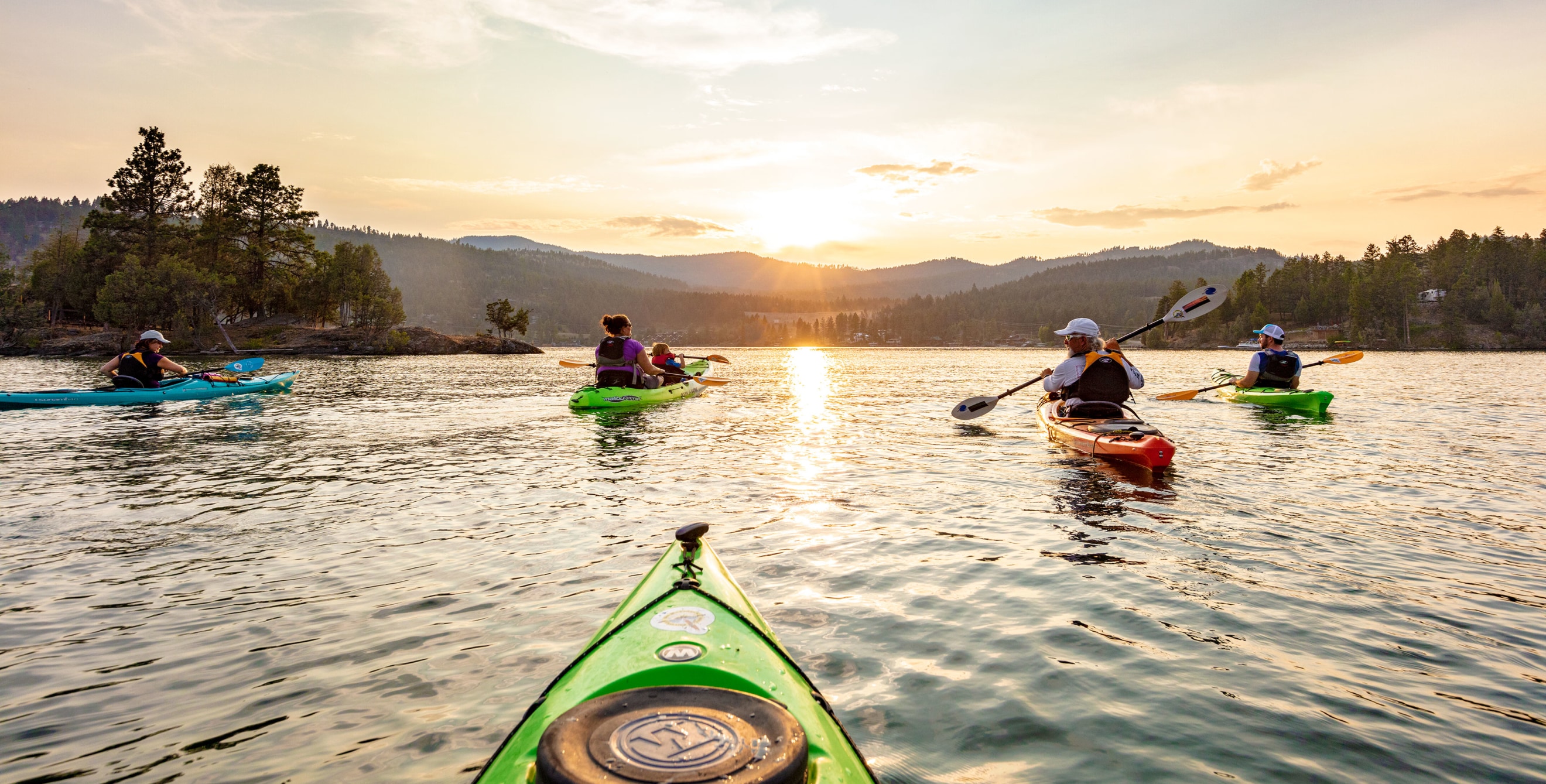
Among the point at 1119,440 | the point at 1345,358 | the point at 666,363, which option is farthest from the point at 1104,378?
the point at 666,363

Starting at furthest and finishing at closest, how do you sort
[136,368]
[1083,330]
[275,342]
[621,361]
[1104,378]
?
[275,342] → [136,368] → [621,361] → [1104,378] → [1083,330]

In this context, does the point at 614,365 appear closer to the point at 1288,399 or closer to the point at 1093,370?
the point at 1093,370

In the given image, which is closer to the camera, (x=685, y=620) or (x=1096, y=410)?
(x=685, y=620)

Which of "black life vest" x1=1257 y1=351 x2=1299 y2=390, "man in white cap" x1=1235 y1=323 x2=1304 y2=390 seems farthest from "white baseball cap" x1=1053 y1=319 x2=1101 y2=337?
"black life vest" x1=1257 y1=351 x2=1299 y2=390

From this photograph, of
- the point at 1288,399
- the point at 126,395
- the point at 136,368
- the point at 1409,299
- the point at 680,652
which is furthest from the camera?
the point at 1409,299

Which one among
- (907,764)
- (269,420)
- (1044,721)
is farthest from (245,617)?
(269,420)

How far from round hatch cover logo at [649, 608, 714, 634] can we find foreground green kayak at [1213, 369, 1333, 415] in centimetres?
2192

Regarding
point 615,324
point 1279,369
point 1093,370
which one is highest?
point 615,324

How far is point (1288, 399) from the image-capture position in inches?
830

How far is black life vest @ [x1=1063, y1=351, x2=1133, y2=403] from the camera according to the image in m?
14.1

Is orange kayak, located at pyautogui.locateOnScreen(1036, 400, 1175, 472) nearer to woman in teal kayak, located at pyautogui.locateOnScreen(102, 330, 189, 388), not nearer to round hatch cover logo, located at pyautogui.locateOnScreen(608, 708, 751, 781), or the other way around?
round hatch cover logo, located at pyautogui.locateOnScreen(608, 708, 751, 781)

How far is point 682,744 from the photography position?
8.75 feet

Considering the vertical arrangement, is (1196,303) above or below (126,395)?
above

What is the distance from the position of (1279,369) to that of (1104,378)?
11.1m
